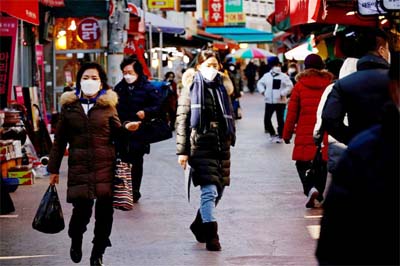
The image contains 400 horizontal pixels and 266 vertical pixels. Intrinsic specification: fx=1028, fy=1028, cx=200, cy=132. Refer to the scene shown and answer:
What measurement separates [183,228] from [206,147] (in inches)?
63.4

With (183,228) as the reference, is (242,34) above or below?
above

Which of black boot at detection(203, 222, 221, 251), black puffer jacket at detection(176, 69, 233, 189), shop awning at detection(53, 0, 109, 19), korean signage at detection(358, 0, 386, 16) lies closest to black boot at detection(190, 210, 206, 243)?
black boot at detection(203, 222, 221, 251)

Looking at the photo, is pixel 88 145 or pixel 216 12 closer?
pixel 88 145

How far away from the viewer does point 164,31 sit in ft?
111

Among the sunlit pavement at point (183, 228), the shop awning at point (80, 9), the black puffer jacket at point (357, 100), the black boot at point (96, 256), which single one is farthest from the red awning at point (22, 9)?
the shop awning at point (80, 9)

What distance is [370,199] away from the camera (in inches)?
138

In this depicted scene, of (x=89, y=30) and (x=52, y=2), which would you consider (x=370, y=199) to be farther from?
(x=89, y=30)

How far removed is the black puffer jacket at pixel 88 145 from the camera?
8547mm

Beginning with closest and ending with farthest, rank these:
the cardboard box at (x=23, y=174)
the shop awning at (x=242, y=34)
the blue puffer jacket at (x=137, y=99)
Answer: the blue puffer jacket at (x=137, y=99), the cardboard box at (x=23, y=174), the shop awning at (x=242, y=34)

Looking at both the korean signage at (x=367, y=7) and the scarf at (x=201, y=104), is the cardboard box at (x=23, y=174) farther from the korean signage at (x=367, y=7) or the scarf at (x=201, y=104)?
the korean signage at (x=367, y=7)

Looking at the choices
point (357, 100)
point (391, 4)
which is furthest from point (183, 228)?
point (357, 100)

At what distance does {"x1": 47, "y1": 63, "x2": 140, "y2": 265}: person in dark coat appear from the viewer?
855 centimetres

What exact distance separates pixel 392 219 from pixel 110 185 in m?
5.31

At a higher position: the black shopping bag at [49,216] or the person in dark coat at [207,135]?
the person in dark coat at [207,135]
